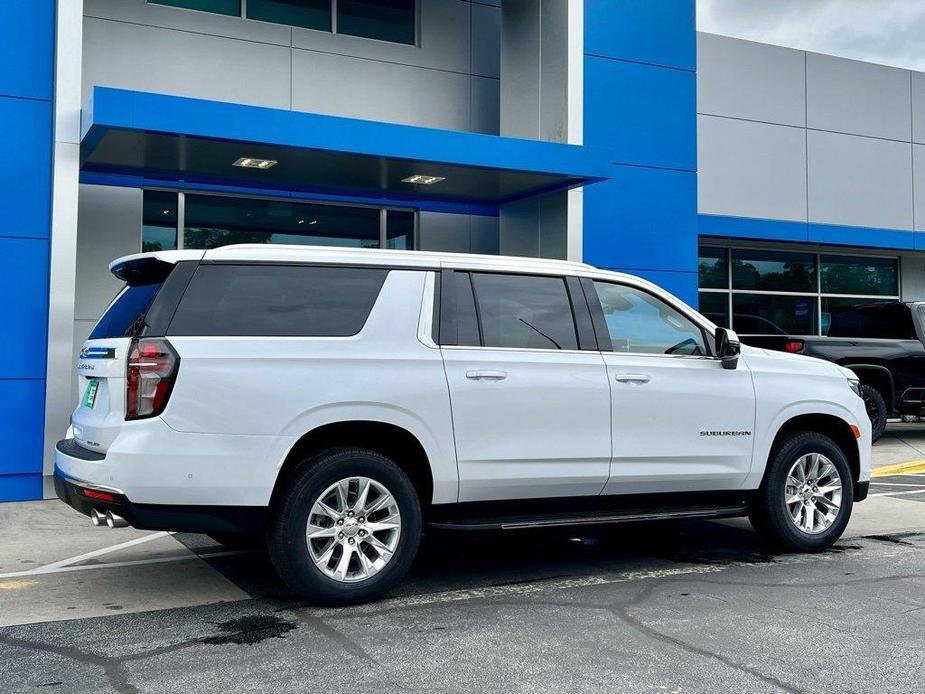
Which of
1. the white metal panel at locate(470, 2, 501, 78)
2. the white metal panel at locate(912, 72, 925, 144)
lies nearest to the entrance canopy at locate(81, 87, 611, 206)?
the white metal panel at locate(470, 2, 501, 78)

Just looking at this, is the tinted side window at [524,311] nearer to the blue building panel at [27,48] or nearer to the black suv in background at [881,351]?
the blue building panel at [27,48]

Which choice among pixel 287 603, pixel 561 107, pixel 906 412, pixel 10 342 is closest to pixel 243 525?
pixel 287 603

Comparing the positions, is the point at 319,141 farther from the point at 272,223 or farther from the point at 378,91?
the point at 378,91

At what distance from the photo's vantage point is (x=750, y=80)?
59.9ft

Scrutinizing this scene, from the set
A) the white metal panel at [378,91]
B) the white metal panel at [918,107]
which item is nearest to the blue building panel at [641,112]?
the white metal panel at [378,91]

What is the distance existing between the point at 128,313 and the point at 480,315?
208 cm

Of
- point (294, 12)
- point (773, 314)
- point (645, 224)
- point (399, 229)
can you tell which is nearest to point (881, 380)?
point (645, 224)

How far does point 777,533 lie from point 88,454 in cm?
459

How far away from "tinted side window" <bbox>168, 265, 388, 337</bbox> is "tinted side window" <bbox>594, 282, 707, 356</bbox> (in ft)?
5.36

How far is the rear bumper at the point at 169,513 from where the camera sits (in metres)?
5.40

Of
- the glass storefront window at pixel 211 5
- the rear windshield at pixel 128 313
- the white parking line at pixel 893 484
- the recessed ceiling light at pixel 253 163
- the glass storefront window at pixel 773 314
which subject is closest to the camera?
the rear windshield at pixel 128 313

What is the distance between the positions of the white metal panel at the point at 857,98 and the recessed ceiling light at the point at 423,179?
9.41 m

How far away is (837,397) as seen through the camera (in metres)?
7.51

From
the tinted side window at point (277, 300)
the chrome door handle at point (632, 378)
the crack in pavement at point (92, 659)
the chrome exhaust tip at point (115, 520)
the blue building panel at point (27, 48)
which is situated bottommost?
the crack in pavement at point (92, 659)
